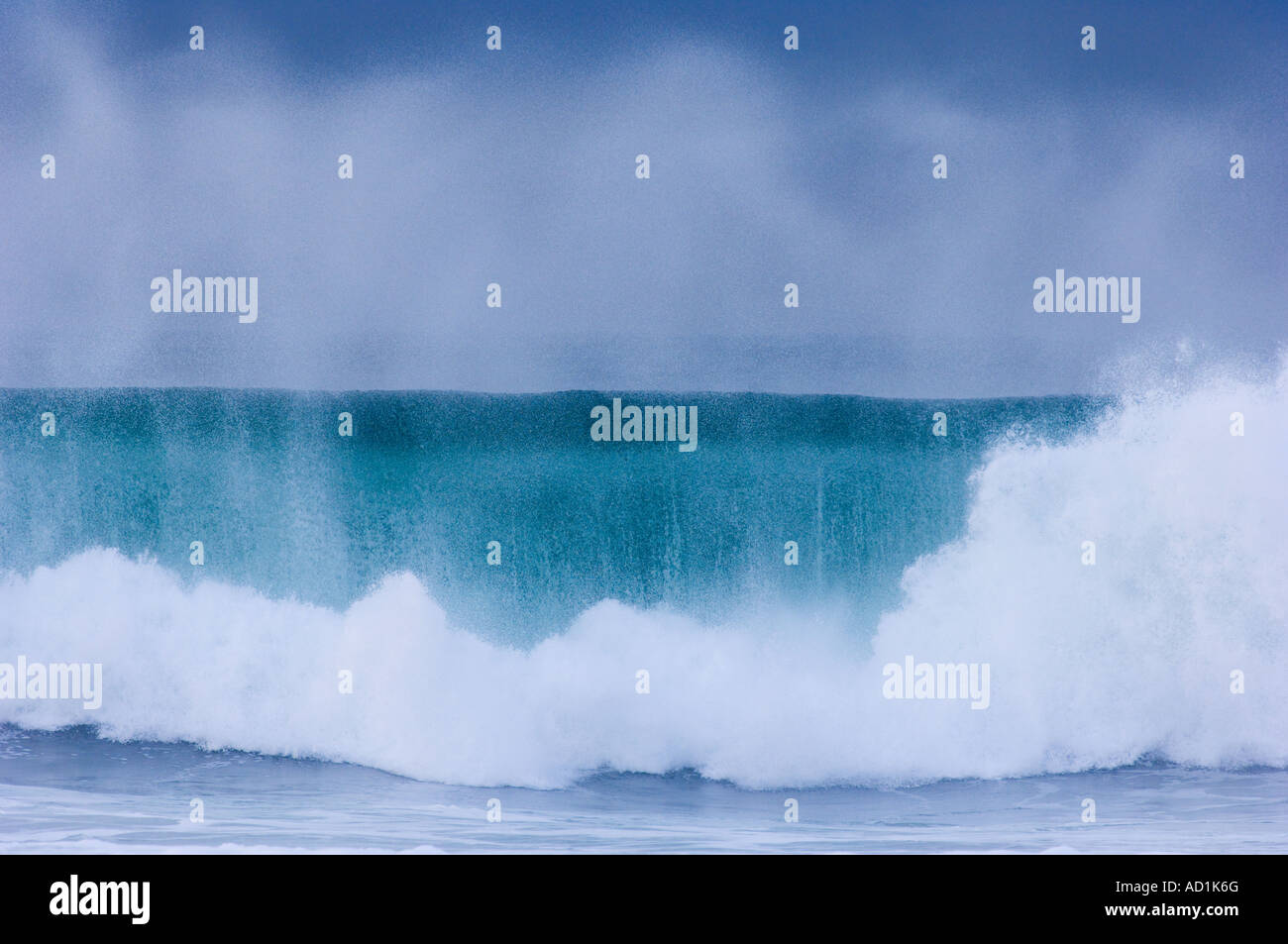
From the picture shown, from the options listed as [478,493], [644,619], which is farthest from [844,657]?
[478,493]

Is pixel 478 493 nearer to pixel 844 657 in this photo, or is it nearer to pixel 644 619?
pixel 644 619

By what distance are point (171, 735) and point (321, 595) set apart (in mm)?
988

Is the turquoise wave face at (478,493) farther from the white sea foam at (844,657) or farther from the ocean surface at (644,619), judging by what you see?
the white sea foam at (844,657)

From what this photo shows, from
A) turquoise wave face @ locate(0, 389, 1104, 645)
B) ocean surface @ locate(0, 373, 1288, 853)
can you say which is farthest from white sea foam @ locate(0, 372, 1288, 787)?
turquoise wave face @ locate(0, 389, 1104, 645)

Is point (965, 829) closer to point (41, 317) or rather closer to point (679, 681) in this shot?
point (679, 681)

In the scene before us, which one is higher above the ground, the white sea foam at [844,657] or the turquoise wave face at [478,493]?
the turquoise wave face at [478,493]

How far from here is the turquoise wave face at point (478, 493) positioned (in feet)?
17.9

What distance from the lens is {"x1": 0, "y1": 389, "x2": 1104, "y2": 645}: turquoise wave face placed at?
546 cm

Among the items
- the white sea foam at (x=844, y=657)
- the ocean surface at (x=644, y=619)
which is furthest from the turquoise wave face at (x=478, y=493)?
the white sea foam at (x=844, y=657)

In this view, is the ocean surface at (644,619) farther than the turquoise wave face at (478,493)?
No

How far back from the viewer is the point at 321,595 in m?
5.43

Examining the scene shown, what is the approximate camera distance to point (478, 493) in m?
5.63

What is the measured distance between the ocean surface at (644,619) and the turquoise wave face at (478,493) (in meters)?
0.02

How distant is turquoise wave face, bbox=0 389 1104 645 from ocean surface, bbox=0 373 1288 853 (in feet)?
0.05
